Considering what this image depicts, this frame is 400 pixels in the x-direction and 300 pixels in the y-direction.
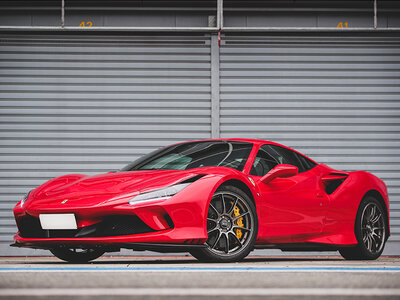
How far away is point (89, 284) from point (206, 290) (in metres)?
0.67

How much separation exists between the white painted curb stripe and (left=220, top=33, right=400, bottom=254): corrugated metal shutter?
6535 mm

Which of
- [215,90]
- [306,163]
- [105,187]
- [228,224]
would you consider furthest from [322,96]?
[105,187]

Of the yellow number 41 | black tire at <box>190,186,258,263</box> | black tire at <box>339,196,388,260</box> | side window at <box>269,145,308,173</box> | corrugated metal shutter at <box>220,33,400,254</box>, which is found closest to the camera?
black tire at <box>190,186,258,263</box>

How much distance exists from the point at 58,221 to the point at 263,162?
204 centimetres

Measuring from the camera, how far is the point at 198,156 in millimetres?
5770

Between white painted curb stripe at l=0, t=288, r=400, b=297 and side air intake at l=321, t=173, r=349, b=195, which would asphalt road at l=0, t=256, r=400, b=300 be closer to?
white painted curb stripe at l=0, t=288, r=400, b=297

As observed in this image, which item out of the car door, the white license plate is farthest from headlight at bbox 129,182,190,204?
the car door

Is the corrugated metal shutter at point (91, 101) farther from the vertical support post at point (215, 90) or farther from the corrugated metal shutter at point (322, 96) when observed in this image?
the corrugated metal shutter at point (322, 96)

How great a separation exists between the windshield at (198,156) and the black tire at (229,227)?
0.50m

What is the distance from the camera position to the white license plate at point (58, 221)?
15.8ft

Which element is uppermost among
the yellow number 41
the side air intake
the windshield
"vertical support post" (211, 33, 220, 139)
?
the yellow number 41

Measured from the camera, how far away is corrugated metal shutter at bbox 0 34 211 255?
9.47 metres

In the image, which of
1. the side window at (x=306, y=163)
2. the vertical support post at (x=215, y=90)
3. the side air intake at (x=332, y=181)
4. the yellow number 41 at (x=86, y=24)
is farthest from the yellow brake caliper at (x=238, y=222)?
the yellow number 41 at (x=86, y=24)
